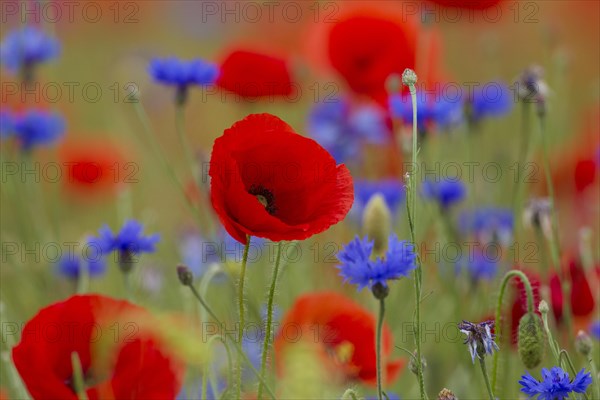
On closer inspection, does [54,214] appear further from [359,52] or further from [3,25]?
[3,25]

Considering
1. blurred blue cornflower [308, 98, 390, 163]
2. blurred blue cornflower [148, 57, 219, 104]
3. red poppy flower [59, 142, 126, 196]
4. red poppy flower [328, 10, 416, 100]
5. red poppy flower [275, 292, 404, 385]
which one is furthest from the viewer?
red poppy flower [59, 142, 126, 196]

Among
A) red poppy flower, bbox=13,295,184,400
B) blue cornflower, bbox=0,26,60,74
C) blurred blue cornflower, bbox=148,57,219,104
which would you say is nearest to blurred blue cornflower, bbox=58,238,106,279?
blurred blue cornflower, bbox=148,57,219,104

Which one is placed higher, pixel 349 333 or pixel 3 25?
pixel 3 25

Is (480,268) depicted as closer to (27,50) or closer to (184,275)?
(184,275)

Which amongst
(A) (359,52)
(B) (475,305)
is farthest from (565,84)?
(B) (475,305)

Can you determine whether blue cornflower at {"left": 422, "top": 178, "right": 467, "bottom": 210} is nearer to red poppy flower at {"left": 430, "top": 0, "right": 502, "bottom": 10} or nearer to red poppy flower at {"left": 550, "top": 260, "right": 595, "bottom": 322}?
red poppy flower at {"left": 550, "top": 260, "right": 595, "bottom": 322}

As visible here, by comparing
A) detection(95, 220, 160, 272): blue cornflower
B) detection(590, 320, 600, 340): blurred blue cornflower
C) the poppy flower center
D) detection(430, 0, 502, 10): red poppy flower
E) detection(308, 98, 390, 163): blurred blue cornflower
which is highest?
detection(430, 0, 502, 10): red poppy flower
